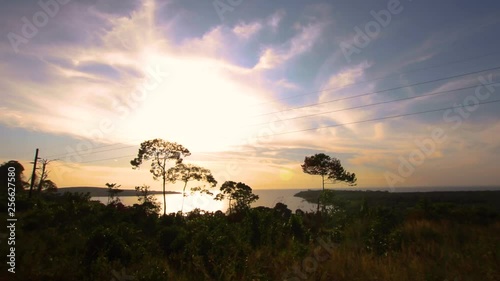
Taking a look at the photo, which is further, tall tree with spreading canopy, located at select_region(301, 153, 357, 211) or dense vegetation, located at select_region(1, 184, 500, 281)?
tall tree with spreading canopy, located at select_region(301, 153, 357, 211)

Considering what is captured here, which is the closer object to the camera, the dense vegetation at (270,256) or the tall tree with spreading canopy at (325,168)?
the dense vegetation at (270,256)

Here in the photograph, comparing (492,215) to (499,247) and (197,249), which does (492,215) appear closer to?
(499,247)
